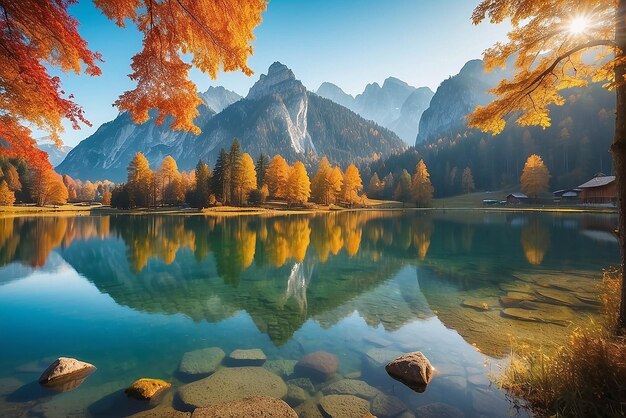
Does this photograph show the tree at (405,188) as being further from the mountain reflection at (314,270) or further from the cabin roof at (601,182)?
the mountain reflection at (314,270)

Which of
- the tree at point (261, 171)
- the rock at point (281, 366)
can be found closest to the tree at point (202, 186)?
the tree at point (261, 171)

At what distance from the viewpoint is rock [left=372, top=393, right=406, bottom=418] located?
6.78 meters

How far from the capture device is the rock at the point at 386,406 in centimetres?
678

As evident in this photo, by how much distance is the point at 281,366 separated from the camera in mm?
9000

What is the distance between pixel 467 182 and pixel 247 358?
142 meters

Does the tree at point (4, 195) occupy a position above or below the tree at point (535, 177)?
below

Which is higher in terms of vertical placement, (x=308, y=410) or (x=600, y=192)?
(x=600, y=192)

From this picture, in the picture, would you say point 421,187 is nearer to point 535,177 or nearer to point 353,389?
point 535,177

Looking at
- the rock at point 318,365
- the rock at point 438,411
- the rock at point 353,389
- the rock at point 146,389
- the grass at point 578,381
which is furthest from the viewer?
the rock at point 318,365

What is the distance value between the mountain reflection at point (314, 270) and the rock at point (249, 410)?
13.5 ft

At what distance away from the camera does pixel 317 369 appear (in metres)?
8.77

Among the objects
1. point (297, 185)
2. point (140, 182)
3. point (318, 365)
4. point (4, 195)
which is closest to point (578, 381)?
point (318, 365)

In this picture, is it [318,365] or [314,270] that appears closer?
[318,365]

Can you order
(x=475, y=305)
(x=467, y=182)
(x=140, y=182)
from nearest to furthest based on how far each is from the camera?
1. (x=475, y=305)
2. (x=140, y=182)
3. (x=467, y=182)
